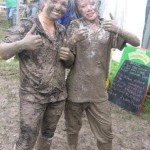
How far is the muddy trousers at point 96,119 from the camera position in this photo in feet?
10.4

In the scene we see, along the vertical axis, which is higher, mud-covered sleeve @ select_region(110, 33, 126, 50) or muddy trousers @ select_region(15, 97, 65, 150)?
mud-covered sleeve @ select_region(110, 33, 126, 50)

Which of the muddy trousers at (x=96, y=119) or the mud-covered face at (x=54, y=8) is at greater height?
the mud-covered face at (x=54, y=8)

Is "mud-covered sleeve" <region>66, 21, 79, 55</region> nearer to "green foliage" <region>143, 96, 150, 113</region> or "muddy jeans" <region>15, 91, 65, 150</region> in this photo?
"muddy jeans" <region>15, 91, 65, 150</region>

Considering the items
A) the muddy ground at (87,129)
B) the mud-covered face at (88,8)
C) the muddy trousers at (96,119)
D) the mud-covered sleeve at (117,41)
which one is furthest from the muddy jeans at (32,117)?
the muddy ground at (87,129)

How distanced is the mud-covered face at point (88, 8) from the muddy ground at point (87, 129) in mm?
1756

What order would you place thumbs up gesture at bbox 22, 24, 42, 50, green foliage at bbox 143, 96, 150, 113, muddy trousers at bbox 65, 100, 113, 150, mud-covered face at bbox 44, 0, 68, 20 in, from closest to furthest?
1. thumbs up gesture at bbox 22, 24, 42, 50
2. mud-covered face at bbox 44, 0, 68, 20
3. muddy trousers at bbox 65, 100, 113, 150
4. green foliage at bbox 143, 96, 150, 113

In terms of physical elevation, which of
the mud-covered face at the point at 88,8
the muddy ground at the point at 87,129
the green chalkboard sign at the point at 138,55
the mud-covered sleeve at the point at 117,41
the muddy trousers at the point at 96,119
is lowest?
the muddy ground at the point at 87,129

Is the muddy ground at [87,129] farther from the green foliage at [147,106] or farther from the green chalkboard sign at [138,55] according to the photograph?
the green chalkboard sign at [138,55]

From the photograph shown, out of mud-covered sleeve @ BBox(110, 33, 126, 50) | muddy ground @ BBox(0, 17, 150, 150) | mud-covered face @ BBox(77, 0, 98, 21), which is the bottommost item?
muddy ground @ BBox(0, 17, 150, 150)

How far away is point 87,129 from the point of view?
4441 millimetres

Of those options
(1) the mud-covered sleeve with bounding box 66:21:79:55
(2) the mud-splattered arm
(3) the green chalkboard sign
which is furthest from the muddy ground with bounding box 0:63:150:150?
(2) the mud-splattered arm

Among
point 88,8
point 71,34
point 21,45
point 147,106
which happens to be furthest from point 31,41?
point 147,106

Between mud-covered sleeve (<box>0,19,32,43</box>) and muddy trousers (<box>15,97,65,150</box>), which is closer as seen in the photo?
mud-covered sleeve (<box>0,19,32,43</box>)

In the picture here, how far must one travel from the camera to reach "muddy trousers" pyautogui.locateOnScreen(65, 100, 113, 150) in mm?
3174
